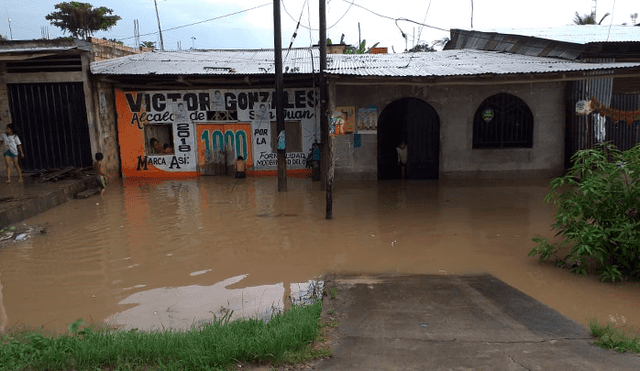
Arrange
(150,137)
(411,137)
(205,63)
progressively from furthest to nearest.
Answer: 1. (150,137)
2. (205,63)
3. (411,137)

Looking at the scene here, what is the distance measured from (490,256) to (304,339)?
4188 millimetres

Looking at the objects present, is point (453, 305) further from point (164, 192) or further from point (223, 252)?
point (164, 192)

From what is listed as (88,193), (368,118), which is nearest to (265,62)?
(368,118)

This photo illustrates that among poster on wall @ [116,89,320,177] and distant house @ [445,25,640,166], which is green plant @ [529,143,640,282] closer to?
distant house @ [445,25,640,166]

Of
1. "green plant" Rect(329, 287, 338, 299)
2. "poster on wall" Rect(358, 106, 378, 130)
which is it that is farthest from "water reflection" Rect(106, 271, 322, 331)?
"poster on wall" Rect(358, 106, 378, 130)

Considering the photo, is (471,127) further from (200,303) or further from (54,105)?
(54,105)

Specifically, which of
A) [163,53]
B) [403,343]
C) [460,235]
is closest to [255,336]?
[403,343]

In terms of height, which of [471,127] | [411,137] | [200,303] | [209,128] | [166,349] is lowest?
[200,303]

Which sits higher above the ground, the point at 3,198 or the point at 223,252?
the point at 3,198

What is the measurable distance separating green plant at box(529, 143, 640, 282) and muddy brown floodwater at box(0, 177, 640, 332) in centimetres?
30

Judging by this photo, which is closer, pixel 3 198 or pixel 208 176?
pixel 3 198

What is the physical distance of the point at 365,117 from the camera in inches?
536

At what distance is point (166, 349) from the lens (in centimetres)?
384

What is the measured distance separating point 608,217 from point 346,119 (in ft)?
27.7
